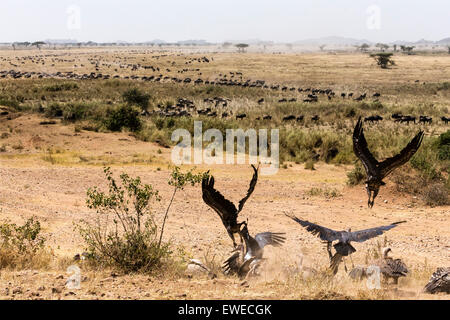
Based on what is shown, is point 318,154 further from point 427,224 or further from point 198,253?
point 198,253

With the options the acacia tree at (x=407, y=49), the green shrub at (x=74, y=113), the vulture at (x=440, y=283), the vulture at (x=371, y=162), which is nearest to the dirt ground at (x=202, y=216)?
the vulture at (x=440, y=283)

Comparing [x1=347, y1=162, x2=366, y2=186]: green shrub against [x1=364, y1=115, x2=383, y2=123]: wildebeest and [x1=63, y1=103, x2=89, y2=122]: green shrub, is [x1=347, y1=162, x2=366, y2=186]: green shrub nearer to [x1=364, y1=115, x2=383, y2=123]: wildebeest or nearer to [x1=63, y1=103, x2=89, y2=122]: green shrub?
[x1=63, y1=103, x2=89, y2=122]: green shrub

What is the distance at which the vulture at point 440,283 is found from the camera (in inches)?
227

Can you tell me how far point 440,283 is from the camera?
5785 millimetres

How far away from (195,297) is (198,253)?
10.5 ft

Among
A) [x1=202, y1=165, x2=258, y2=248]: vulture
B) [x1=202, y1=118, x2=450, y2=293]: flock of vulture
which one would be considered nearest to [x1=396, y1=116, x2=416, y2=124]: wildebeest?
[x1=202, y1=118, x2=450, y2=293]: flock of vulture

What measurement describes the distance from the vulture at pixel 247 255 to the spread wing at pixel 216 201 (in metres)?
0.27

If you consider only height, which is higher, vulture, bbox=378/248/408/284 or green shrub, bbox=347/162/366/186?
vulture, bbox=378/248/408/284

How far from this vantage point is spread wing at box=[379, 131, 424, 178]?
18.5ft

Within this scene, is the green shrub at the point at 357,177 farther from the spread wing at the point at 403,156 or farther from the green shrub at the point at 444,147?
the spread wing at the point at 403,156

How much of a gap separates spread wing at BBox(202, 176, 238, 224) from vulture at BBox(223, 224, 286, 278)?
27 cm

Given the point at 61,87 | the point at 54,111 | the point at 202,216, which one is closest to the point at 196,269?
the point at 202,216

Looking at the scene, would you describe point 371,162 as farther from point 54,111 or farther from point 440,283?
point 54,111

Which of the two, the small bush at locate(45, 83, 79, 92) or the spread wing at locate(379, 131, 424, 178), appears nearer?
the spread wing at locate(379, 131, 424, 178)
